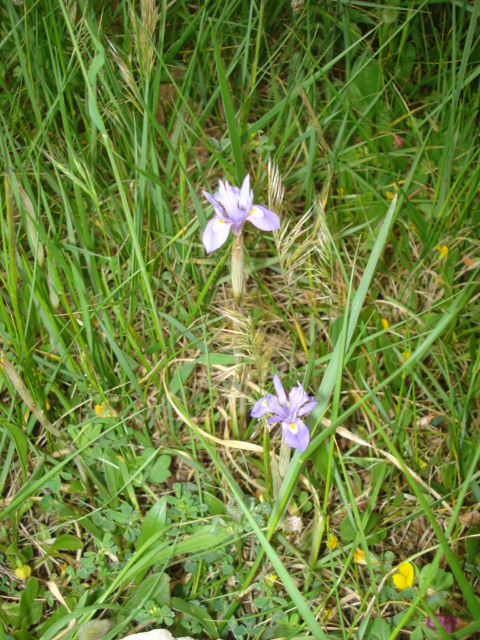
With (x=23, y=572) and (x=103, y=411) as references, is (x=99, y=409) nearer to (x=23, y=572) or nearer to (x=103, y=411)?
(x=103, y=411)

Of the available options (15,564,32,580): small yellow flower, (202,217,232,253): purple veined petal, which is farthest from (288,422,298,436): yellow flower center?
(15,564,32,580): small yellow flower

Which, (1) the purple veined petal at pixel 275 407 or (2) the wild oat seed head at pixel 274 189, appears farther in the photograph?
(2) the wild oat seed head at pixel 274 189

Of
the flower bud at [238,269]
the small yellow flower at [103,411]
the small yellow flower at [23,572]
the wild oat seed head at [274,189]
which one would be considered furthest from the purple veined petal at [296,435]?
the small yellow flower at [23,572]

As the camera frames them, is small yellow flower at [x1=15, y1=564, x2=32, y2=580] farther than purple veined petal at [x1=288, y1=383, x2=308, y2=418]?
Yes

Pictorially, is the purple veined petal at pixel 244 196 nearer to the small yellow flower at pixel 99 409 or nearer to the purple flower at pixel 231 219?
the purple flower at pixel 231 219

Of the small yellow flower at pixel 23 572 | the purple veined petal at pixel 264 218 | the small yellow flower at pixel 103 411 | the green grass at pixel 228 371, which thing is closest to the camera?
the purple veined petal at pixel 264 218

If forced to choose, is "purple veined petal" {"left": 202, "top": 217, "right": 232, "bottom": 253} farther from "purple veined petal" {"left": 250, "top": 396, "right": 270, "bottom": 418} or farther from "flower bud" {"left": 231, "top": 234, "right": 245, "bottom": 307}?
"purple veined petal" {"left": 250, "top": 396, "right": 270, "bottom": 418}

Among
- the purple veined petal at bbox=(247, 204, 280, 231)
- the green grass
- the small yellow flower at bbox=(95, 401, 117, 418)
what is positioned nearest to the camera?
the purple veined petal at bbox=(247, 204, 280, 231)
